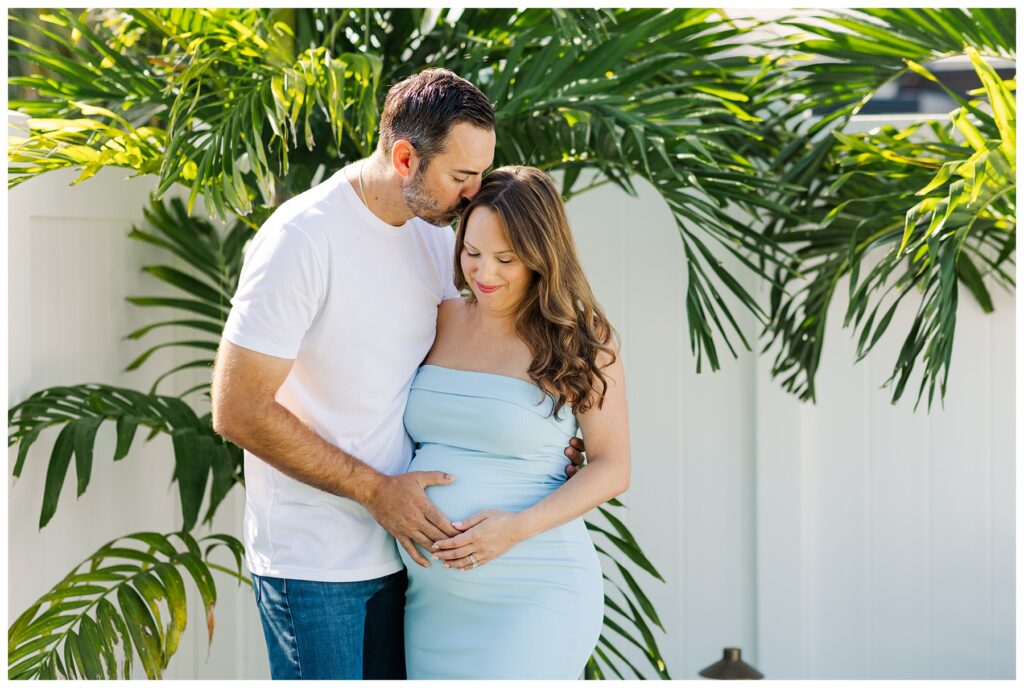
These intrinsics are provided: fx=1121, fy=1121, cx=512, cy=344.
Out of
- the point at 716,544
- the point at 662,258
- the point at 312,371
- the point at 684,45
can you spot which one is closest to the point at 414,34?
the point at 684,45

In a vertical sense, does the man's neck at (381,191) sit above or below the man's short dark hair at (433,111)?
below

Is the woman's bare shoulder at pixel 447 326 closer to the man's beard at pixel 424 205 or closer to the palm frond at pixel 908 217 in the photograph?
the man's beard at pixel 424 205

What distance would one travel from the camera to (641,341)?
3.39m

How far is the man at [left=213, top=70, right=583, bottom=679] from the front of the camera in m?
1.90

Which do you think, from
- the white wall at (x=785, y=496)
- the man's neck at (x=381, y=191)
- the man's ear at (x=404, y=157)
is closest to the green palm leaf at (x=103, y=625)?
the white wall at (x=785, y=496)

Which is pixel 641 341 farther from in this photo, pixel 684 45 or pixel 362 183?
pixel 362 183

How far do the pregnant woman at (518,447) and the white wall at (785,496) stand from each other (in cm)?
137

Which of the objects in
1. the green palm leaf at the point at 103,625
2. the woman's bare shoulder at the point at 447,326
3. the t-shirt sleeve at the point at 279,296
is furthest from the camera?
the green palm leaf at the point at 103,625

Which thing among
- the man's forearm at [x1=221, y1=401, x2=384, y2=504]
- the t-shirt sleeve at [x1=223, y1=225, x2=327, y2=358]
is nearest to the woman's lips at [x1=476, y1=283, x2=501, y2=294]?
the t-shirt sleeve at [x1=223, y1=225, x2=327, y2=358]

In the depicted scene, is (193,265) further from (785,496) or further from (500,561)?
(785,496)

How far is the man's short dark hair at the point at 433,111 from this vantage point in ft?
6.28

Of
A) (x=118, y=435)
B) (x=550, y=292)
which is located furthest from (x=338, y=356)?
(x=118, y=435)

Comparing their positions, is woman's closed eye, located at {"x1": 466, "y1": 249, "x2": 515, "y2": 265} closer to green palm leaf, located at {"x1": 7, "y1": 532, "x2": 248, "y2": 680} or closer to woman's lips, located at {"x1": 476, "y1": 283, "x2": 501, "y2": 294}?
woman's lips, located at {"x1": 476, "y1": 283, "x2": 501, "y2": 294}

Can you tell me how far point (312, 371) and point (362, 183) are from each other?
35 centimetres
